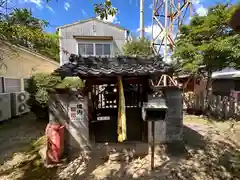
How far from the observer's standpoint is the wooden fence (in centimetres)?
839

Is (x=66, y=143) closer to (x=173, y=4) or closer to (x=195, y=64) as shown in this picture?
(x=195, y=64)

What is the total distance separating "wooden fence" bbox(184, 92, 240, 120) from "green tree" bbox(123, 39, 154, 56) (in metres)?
5.21

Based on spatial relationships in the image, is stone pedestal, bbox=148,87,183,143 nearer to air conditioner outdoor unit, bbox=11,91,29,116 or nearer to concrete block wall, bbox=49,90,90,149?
concrete block wall, bbox=49,90,90,149

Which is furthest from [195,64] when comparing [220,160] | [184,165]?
[184,165]

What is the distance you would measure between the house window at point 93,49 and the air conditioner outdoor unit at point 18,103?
5.32 meters

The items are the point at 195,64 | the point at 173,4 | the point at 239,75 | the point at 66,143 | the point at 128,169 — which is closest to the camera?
the point at 128,169

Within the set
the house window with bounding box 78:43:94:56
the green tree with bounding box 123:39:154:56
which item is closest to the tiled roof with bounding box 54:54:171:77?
the green tree with bounding box 123:39:154:56

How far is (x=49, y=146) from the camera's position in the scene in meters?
4.57

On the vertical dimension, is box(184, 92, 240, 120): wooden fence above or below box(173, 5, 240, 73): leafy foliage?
below

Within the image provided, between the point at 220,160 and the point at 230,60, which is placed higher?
the point at 230,60

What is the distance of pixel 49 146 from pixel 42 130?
11.1ft

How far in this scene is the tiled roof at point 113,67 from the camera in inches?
180

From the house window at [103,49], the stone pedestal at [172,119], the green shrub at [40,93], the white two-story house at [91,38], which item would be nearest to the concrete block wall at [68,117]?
the stone pedestal at [172,119]

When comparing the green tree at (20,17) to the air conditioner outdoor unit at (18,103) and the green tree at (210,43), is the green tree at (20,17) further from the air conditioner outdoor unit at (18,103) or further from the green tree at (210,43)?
the green tree at (210,43)
